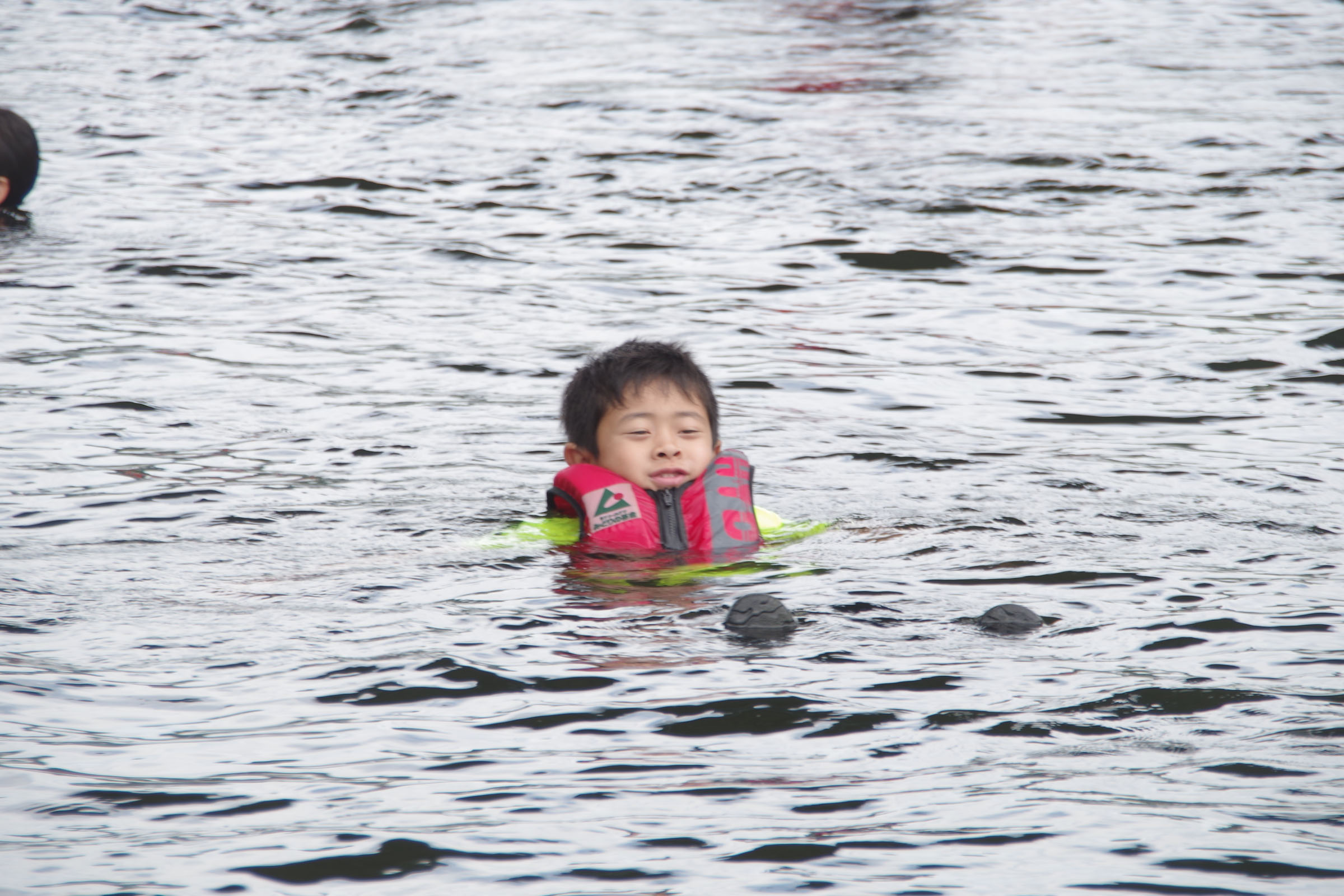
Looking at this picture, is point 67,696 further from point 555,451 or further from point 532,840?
point 555,451

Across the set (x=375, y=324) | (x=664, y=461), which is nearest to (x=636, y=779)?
(x=664, y=461)

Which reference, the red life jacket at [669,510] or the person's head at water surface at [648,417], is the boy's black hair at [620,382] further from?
the red life jacket at [669,510]

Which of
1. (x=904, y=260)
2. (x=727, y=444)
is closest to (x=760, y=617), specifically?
(x=727, y=444)

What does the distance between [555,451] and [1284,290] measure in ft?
17.6

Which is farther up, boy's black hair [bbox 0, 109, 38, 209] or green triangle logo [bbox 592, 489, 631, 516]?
boy's black hair [bbox 0, 109, 38, 209]

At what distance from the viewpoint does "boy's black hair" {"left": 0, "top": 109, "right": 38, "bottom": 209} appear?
437 inches

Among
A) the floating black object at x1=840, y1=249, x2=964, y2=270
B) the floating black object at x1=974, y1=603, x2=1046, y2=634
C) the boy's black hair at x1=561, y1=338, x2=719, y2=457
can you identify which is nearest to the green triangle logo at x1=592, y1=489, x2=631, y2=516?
the boy's black hair at x1=561, y1=338, x2=719, y2=457

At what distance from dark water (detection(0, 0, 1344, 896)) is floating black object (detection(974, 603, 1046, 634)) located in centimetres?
6

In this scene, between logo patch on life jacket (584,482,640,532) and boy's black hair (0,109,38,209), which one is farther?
boy's black hair (0,109,38,209)

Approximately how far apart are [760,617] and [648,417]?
1340 millimetres

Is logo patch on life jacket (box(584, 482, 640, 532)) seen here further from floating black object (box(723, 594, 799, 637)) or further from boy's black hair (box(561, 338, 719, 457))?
floating black object (box(723, 594, 799, 637))

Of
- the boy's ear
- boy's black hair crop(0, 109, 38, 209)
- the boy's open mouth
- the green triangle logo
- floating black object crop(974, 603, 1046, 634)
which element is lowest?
Answer: floating black object crop(974, 603, 1046, 634)

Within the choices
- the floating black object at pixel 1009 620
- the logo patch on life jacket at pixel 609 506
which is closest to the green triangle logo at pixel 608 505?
the logo patch on life jacket at pixel 609 506

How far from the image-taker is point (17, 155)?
11.3m
